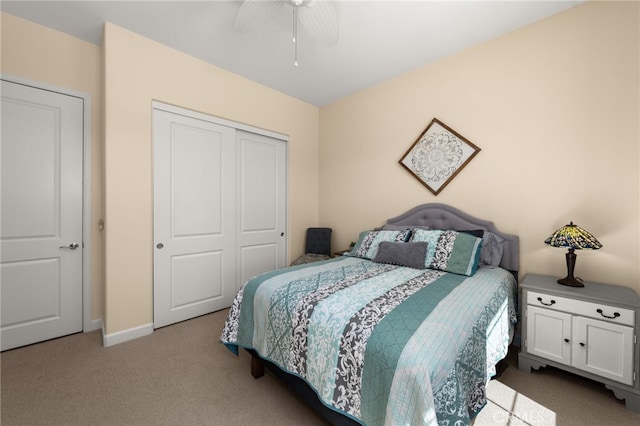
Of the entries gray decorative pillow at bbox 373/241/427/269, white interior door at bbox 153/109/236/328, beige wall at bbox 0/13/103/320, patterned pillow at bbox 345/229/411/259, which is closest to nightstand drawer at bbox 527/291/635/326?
gray decorative pillow at bbox 373/241/427/269

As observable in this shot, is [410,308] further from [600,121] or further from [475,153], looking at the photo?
[600,121]

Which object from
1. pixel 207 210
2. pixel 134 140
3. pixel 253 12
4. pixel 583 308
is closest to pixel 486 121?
pixel 583 308

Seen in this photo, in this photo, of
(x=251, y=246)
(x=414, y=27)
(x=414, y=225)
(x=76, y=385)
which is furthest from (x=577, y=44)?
(x=76, y=385)

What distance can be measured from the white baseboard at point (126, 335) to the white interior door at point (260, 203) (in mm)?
1016

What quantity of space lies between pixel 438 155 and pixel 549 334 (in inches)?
72.2

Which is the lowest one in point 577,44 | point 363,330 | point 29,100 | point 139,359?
point 139,359

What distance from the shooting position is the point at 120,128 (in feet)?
7.98

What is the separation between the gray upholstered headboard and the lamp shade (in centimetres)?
44

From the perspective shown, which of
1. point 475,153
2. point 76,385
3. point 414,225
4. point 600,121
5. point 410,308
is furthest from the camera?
point 414,225

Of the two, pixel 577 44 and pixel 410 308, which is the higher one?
pixel 577 44

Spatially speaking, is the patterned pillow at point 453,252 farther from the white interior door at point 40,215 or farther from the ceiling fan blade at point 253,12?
the white interior door at point 40,215

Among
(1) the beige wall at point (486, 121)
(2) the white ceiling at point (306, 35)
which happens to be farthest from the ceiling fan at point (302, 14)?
(1) the beige wall at point (486, 121)

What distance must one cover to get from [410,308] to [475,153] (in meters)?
1.98

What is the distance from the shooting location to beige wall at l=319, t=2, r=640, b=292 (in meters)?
1.97
